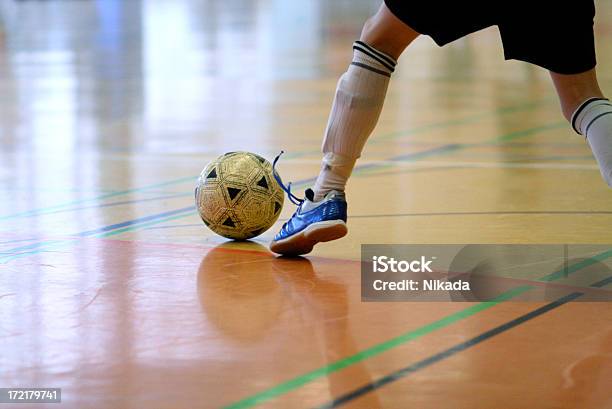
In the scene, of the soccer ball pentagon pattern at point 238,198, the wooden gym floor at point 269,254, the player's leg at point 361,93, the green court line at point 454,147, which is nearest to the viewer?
the wooden gym floor at point 269,254

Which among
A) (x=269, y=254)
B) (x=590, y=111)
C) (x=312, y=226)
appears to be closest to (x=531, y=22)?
(x=590, y=111)

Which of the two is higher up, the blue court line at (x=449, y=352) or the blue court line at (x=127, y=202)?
the blue court line at (x=127, y=202)

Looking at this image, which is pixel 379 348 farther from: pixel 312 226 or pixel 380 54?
pixel 380 54

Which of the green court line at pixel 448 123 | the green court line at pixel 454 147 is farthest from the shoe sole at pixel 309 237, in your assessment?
the green court line at pixel 448 123

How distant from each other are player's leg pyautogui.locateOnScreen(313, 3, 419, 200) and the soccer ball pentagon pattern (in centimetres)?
28

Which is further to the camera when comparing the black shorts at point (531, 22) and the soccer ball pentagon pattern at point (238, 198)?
the soccer ball pentagon pattern at point (238, 198)

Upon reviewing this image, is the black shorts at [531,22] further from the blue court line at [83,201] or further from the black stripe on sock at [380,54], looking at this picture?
the blue court line at [83,201]

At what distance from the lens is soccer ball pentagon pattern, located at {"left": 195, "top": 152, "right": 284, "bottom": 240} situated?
348cm

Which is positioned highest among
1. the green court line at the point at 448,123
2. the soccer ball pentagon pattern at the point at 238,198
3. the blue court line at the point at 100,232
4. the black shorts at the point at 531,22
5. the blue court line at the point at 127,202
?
the black shorts at the point at 531,22

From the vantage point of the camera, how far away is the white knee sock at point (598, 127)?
2953mm

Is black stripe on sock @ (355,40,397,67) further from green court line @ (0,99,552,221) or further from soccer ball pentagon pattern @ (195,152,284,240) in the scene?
green court line @ (0,99,552,221)

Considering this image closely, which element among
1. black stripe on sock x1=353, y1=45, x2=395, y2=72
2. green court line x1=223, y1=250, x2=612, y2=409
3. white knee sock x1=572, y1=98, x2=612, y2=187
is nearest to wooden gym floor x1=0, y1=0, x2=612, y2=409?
green court line x1=223, y1=250, x2=612, y2=409

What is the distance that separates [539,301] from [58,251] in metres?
1.48

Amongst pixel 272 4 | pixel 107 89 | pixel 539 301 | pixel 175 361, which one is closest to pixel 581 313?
pixel 539 301
